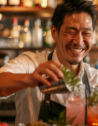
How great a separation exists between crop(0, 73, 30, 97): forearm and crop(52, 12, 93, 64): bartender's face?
47 centimetres

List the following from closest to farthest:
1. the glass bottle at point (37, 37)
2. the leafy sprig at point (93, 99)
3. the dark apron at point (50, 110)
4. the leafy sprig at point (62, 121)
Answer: the leafy sprig at point (62, 121) → the leafy sprig at point (93, 99) → the dark apron at point (50, 110) → the glass bottle at point (37, 37)

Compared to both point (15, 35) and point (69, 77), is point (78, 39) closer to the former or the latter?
point (69, 77)

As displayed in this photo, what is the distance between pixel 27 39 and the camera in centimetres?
238

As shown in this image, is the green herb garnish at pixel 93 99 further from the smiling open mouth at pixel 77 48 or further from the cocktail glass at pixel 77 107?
the smiling open mouth at pixel 77 48

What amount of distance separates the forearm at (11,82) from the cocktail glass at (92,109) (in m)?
0.26

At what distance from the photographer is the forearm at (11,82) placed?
841 mm

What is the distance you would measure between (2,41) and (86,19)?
4.95ft

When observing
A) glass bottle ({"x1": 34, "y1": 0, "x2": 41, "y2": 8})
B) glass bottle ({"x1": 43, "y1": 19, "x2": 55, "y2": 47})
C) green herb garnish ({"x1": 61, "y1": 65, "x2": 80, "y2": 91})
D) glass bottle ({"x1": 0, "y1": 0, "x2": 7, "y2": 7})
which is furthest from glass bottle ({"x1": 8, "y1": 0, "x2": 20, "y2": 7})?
green herb garnish ({"x1": 61, "y1": 65, "x2": 80, "y2": 91})

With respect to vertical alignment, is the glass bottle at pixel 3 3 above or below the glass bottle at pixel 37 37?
above

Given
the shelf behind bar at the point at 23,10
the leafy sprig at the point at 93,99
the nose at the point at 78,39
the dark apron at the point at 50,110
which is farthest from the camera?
the shelf behind bar at the point at 23,10

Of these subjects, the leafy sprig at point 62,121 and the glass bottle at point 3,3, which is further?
the glass bottle at point 3,3

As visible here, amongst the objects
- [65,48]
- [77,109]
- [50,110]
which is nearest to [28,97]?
[50,110]

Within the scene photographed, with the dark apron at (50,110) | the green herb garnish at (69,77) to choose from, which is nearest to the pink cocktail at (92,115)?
the green herb garnish at (69,77)

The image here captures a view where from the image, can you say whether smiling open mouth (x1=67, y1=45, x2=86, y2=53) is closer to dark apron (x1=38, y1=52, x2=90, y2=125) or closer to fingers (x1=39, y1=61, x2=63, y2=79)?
dark apron (x1=38, y1=52, x2=90, y2=125)
